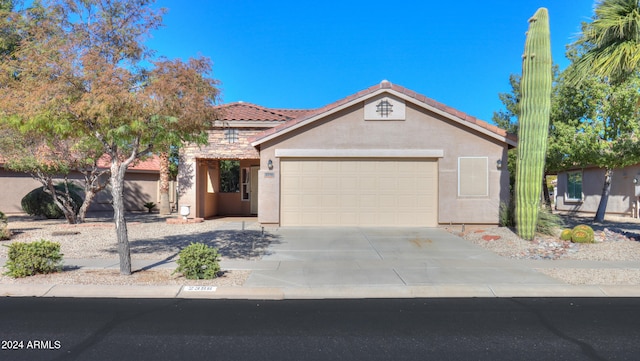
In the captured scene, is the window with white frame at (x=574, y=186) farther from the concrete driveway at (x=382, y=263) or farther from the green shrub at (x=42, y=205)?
the green shrub at (x=42, y=205)

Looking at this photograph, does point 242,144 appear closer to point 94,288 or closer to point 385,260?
point 385,260

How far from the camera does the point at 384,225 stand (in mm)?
14445

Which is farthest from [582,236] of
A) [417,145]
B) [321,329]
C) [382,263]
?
[321,329]

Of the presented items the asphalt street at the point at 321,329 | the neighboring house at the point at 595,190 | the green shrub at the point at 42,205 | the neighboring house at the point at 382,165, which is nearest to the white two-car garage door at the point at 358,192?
the neighboring house at the point at 382,165

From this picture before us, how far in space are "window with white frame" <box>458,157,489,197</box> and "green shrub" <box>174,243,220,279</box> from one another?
9.26 metres

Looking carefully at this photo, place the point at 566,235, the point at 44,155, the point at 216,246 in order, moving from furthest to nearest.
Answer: the point at 44,155 < the point at 566,235 < the point at 216,246

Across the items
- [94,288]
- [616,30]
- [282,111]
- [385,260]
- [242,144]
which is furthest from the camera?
[282,111]

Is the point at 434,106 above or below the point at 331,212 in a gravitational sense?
above

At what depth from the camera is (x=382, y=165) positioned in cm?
1455

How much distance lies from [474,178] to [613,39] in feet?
17.9

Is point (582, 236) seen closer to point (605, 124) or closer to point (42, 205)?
point (605, 124)

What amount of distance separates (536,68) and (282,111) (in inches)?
415

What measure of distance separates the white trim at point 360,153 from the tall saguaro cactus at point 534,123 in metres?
3.02

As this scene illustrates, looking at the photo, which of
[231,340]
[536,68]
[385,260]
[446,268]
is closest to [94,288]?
[231,340]
